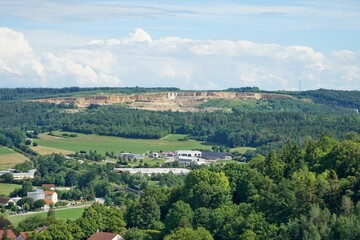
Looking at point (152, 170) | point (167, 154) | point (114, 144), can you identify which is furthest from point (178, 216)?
point (114, 144)

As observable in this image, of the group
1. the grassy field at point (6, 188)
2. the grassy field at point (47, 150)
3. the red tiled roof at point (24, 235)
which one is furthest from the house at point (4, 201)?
the grassy field at point (47, 150)

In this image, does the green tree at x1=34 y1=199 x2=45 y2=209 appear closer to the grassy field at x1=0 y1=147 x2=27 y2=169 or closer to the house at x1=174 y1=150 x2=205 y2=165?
the grassy field at x1=0 y1=147 x2=27 y2=169

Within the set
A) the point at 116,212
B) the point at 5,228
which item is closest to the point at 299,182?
the point at 116,212

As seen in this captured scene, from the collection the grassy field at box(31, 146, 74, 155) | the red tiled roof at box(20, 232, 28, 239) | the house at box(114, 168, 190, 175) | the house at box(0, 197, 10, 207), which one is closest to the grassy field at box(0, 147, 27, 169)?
the grassy field at box(31, 146, 74, 155)

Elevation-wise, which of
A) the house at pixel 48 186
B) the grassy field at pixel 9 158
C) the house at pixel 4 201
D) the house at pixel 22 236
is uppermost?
the house at pixel 22 236

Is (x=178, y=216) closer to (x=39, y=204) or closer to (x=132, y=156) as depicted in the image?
(x=39, y=204)

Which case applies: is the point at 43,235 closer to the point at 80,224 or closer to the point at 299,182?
the point at 80,224

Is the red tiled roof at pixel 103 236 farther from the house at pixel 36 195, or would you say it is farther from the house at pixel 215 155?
the house at pixel 215 155
